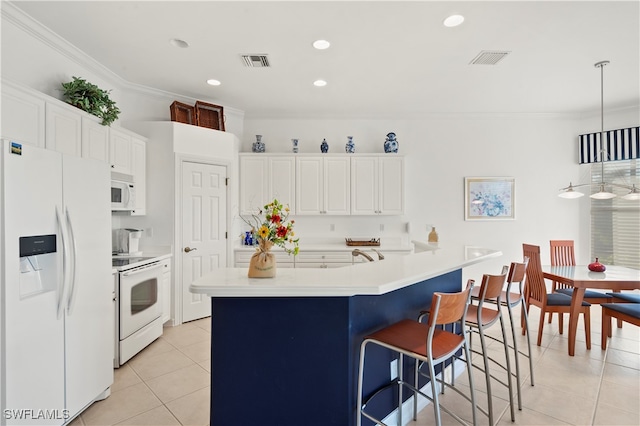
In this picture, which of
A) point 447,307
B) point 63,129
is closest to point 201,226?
point 63,129

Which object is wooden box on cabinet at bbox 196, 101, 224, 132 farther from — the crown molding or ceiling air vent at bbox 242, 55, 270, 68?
ceiling air vent at bbox 242, 55, 270, 68

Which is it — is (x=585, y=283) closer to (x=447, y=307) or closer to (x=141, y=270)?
(x=447, y=307)

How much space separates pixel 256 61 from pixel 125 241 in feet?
8.08

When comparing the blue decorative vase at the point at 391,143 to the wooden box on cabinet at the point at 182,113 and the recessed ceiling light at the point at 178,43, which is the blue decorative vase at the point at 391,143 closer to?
the wooden box on cabinet at the point at 182,113

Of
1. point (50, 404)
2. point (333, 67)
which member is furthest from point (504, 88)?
point (50, 404)

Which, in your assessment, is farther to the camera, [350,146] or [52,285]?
[350,146]

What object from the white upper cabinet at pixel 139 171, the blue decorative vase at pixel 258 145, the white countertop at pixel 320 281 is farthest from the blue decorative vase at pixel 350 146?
the white countertop at pixel 320 281

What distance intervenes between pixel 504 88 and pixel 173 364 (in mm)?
4997

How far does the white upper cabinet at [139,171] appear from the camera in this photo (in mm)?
3676

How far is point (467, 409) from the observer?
226 cm

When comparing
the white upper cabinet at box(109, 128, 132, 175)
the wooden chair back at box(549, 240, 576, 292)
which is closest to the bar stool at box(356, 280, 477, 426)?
the white upper cabinet at box(109, 128, 132, 175)

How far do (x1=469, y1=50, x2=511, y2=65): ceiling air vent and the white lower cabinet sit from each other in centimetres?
409

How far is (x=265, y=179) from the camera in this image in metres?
5.00

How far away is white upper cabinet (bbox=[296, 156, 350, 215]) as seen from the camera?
5027 millimetres
